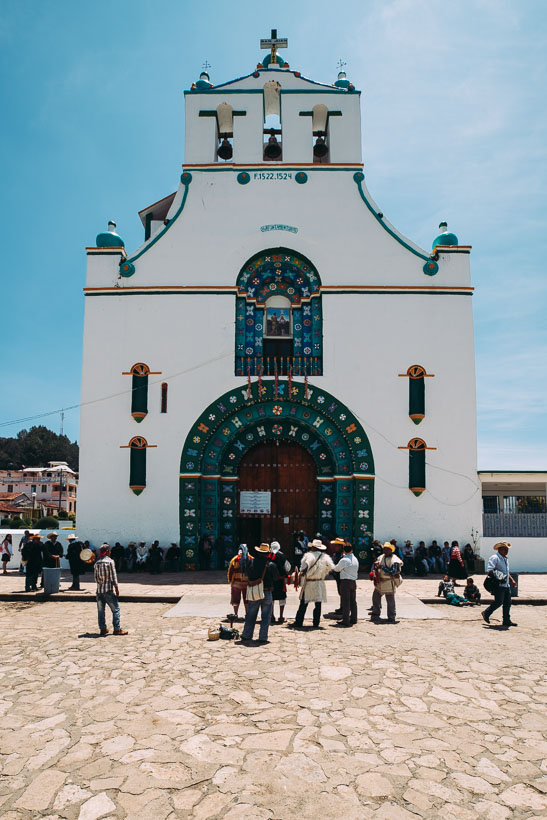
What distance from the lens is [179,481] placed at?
61.6 ft

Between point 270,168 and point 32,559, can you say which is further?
point 270,168

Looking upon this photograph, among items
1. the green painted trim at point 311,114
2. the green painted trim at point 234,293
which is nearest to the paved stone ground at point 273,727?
the green painted trim at point 234,293

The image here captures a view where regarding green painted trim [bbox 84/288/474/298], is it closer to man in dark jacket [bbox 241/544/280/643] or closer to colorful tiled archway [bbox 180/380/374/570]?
colorful tiled archway [bbox 180/380/374/570]

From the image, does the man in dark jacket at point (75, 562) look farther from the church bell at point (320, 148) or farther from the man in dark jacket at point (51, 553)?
the church bell at point (320, 148)

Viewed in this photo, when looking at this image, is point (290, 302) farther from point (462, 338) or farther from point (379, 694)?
point (379, 694)

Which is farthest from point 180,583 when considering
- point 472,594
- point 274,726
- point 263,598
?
point 274,726

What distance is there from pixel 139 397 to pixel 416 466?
359 inches

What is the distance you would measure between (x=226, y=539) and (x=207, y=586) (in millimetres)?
3684

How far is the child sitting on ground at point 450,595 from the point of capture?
13.7 m

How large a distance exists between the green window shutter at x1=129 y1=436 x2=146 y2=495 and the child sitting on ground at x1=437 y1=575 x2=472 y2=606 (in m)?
9.55

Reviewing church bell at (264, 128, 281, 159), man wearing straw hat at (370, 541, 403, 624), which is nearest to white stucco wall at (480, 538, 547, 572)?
man wearing straw hat at (370, 541, 403, 624)

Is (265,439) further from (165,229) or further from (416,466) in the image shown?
(165,229)

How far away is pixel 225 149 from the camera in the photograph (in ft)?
71.7

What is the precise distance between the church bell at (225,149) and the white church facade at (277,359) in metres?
1.00
